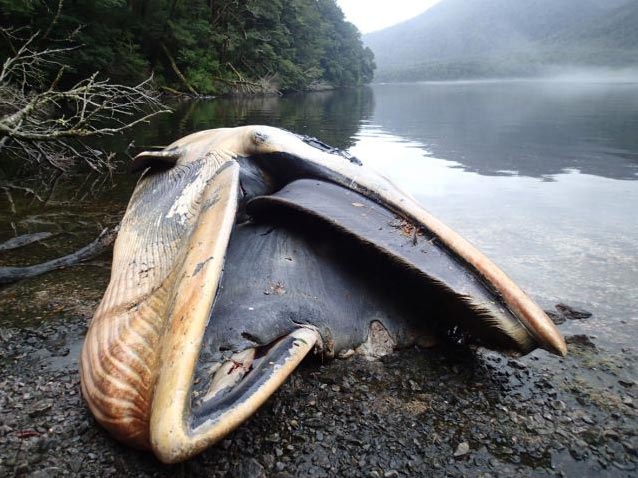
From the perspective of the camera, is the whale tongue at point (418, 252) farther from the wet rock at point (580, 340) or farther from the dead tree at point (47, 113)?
the dead tree at point (47, 113)

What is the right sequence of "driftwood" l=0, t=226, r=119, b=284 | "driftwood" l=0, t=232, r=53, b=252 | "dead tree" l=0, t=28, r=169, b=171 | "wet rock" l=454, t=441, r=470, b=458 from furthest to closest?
1. "dead tree" l=0, t=28, r=169, b=171
2. "driftwood" l=0, t=232, r=53, b=252
3. "driftwood" l=0, t=226, r=119, b=284
4. "wet rock" l=454, t=441, r=470, b=458

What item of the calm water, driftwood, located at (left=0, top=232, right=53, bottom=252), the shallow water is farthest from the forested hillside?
the shallow water

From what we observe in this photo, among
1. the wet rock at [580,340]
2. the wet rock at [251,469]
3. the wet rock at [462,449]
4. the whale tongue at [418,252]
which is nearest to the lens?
the wet rock at [251,469]

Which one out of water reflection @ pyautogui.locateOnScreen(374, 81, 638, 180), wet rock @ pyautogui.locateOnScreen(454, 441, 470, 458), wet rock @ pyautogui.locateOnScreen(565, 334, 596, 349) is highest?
wet rock @ pyautogui.locateOnScreen(565, 334, 596, 349)

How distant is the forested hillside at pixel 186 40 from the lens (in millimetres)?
18625

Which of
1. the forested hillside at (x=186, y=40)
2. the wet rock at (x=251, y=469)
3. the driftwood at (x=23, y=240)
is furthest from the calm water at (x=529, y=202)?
the forested hillside at (x=186, y=40)

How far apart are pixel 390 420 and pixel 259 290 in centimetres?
77

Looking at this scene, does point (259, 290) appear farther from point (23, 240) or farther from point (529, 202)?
point (529, 202)

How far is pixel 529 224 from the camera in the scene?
16.2 feet

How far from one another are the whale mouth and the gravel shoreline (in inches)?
7.2

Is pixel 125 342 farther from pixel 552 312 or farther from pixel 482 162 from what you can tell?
pixel 482 162

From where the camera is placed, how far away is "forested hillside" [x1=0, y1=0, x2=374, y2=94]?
1862 cm

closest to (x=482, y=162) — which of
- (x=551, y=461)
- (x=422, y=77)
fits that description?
(x=551, y=461)

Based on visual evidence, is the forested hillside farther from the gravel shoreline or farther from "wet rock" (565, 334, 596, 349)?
"wet rock" (565, 334, 596, 349)
